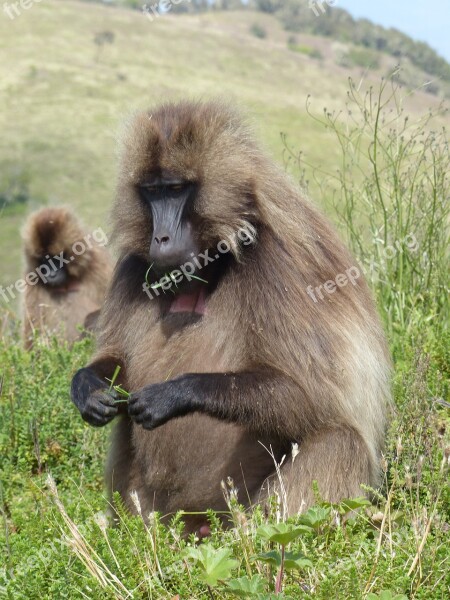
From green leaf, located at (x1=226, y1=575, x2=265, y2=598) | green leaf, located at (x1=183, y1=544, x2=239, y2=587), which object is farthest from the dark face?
green leaf, located at (x1=226, y1=575, x2=265, y2=598)

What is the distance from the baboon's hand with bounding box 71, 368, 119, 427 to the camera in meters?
3.85

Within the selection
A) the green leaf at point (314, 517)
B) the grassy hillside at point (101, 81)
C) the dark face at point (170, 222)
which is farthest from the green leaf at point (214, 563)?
the grassy hillside at point (101, 81)

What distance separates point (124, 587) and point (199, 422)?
126cm

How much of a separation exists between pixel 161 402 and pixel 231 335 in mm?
514

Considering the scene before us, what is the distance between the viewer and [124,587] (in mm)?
2762

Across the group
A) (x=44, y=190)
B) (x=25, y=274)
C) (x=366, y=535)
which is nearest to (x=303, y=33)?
(x=44, y=190)

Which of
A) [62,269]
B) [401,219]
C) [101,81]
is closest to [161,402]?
[401,219]

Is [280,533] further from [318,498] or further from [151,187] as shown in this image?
[151,187]

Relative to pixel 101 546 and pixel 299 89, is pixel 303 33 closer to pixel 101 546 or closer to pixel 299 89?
pixel 299 89

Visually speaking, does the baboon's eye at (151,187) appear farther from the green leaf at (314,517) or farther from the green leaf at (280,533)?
the green leaf at (280,533)

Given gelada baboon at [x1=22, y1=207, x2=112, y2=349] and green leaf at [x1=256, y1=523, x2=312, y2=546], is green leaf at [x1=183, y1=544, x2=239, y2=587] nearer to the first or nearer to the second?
green leaf at [x1=256, y1=523, x2=312, y2=546]

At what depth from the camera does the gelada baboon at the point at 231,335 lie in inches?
147

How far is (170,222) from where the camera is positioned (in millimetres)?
3877

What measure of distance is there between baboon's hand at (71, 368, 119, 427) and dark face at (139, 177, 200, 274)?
591 millimetres
